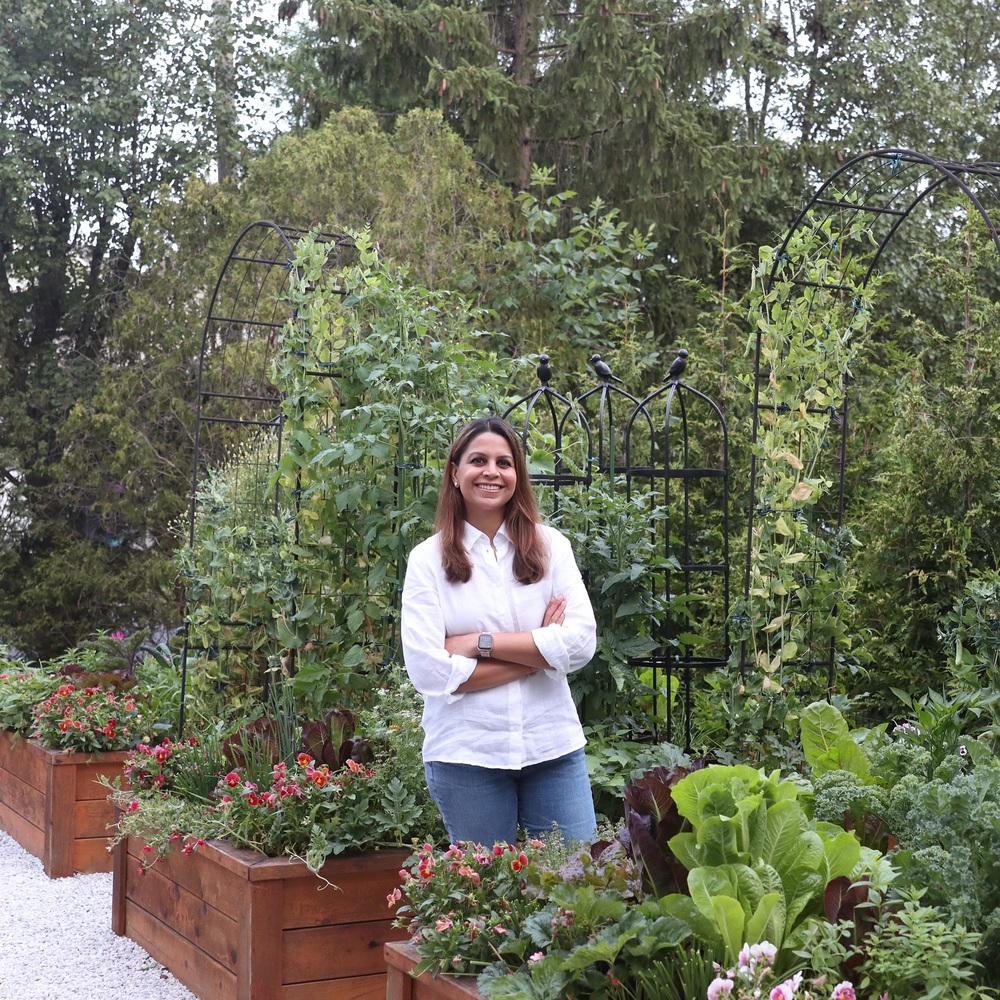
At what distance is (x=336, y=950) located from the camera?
3.25 metres

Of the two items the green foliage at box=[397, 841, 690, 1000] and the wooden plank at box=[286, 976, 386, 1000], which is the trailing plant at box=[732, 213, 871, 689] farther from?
the green foliage at box=[397, 841, 690, 1000]

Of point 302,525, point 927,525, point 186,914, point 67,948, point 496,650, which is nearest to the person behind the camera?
point 496,650

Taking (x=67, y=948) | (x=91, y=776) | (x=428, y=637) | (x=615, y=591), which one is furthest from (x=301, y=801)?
(x=91, y=776)

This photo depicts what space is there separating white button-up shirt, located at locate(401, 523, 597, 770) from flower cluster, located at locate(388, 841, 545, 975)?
0.32 meters

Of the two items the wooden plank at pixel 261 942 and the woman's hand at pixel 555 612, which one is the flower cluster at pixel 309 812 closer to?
the wooden plank at pixel 261 942

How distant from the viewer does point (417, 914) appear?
8.08 ft

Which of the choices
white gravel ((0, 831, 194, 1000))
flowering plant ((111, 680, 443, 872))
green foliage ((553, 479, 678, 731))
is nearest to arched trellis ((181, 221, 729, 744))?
green foliage ((553, 479, 678, 731))

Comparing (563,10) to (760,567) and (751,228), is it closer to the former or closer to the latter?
(751,228)

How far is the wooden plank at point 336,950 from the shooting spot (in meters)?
3.21

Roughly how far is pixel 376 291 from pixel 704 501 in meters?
3.20

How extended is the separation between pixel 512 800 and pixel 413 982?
1.70 ft

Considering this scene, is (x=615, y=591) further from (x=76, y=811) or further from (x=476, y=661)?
(x=76, y=811)

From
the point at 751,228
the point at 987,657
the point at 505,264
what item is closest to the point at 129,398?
the point at 505,264

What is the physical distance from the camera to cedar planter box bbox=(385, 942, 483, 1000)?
224 centimetres
